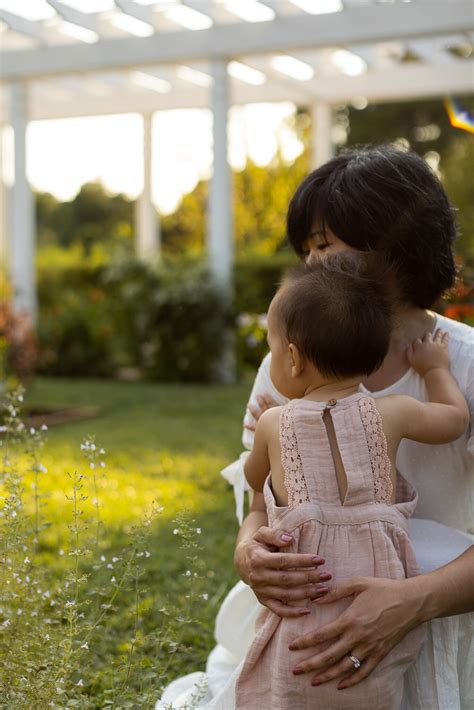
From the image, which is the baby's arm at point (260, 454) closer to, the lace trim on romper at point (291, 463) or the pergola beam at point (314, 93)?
the lace trim on romper at point (291, 463)

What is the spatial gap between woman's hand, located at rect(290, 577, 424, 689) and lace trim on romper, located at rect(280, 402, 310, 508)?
Result: 0.19 metres

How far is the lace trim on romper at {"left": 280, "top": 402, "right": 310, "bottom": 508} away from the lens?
1.91 meters

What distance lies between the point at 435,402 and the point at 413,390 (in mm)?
115

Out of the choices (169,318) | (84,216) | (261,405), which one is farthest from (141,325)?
(84,216)

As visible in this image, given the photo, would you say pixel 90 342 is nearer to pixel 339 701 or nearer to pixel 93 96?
pixel 93 96

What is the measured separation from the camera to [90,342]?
482 inches

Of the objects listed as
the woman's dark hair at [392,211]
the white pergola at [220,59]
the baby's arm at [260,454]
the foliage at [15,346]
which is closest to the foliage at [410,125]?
the white pergola at [220,59]

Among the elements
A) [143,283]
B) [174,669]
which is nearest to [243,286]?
[143,283]

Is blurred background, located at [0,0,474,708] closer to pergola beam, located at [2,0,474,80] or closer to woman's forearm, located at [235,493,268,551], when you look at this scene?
pergola beam, located at [2,0,474,80]

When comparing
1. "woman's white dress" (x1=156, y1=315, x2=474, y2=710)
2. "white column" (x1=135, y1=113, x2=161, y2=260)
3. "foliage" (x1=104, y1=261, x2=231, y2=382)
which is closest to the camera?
"woman's white dress" (x1=156, y1=315, x2=474, y2=710)

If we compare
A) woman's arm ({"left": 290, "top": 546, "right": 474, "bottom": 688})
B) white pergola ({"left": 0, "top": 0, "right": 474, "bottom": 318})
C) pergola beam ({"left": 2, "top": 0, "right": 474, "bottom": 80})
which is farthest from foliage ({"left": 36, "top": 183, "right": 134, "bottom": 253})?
woman's arm ({"left": 290, "top": 546, "right": 474, "bottom": 688})

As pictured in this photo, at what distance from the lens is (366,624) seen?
1782 millimetres

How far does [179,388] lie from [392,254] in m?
8.54

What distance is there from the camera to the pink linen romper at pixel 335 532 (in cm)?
184
